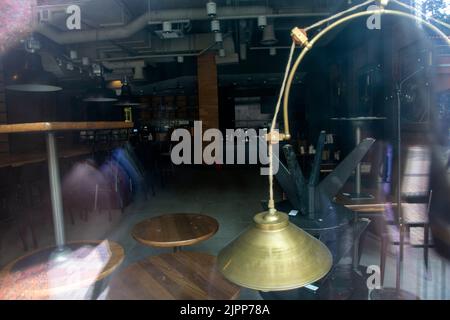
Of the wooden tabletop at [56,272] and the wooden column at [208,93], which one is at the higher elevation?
the wooden column at [208,93]

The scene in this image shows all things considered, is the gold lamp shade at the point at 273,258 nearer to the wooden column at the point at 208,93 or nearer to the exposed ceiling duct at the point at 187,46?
the wooden column at the point at 208,93

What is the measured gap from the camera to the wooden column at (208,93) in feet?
19.9

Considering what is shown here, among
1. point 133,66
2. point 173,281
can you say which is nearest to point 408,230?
point 173,281

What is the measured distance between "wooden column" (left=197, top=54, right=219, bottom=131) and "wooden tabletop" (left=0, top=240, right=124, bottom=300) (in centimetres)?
453

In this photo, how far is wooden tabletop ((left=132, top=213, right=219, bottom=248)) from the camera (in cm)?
206

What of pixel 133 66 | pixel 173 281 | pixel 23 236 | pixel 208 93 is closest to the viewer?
pixel 173 281

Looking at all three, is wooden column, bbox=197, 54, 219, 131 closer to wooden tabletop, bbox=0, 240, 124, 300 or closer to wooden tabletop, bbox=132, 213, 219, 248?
wooden tabletop, bbox=132, 213, 219, 248

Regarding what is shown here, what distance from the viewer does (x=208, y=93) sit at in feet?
20.1

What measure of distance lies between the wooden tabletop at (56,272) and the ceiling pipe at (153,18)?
390 centimetres

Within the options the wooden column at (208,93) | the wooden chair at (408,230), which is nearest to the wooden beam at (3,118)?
the wooden column at (208,93)

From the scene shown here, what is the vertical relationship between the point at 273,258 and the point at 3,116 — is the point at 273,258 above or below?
below

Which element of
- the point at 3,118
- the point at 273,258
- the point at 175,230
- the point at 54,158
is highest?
the point at 3,118

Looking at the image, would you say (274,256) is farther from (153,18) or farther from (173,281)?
(153,18)

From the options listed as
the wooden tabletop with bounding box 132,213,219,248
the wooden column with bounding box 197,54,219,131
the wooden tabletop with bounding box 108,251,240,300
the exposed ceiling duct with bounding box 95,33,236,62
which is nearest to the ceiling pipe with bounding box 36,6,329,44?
the exposed ceiling duct with bounding box 95,33,236,62
